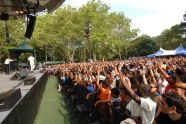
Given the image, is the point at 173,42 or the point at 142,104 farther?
the point at 173,42

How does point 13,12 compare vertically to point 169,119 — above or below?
above

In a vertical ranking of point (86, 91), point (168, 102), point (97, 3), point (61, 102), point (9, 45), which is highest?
point (97, 3)

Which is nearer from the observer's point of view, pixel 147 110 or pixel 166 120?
pixel 147 110

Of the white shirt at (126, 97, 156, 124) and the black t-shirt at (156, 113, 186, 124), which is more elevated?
the white shirt at (126, 97, 156, 124)

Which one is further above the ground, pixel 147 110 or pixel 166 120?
pixel 147 110

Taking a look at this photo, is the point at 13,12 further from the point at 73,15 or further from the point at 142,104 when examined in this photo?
the point at 73,15

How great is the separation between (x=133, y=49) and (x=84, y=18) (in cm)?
3365

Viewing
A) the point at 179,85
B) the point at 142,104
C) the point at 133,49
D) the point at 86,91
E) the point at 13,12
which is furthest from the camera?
the point at 133,49

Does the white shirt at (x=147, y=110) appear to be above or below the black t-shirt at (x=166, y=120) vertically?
above

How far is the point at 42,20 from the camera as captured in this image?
3547 cm

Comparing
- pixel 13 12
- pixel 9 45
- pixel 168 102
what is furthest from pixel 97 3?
pixel 168 102

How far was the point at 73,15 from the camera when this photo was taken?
35812 mm

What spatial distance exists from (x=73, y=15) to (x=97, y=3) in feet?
18.4

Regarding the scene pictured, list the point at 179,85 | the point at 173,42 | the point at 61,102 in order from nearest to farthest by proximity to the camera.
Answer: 1. the point at 179,85
2. the point at 61,102
3. the point at 173,42
